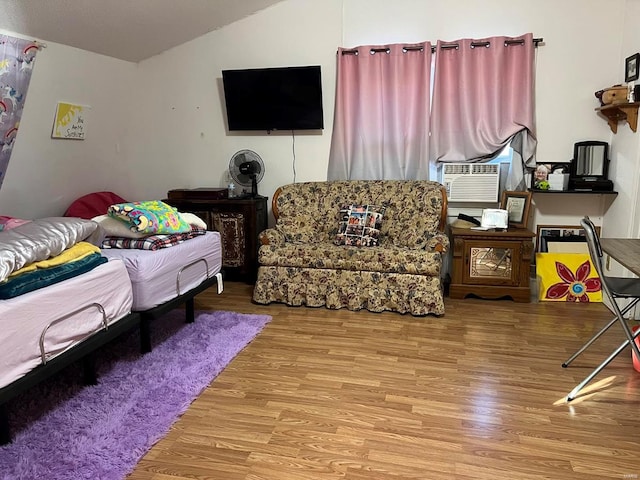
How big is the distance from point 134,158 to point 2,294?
11.3 feet

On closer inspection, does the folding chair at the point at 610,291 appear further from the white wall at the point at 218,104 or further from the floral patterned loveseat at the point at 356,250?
the white wall at the point at 218,104

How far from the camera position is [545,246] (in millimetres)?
4418

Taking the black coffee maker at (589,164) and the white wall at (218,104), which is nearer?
the black coffee maker at (589,164)

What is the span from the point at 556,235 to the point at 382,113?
1971 mm

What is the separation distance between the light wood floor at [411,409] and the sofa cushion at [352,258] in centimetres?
44

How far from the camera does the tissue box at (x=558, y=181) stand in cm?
417

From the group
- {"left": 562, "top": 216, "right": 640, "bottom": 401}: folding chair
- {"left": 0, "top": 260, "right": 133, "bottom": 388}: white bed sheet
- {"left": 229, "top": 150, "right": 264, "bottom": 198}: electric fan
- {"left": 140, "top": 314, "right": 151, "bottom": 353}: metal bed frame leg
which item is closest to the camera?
{"left": 0, "top": 260, "right": 133, "bottom": 388}: white bed sheet

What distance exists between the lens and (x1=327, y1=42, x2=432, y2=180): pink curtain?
435 centimetres

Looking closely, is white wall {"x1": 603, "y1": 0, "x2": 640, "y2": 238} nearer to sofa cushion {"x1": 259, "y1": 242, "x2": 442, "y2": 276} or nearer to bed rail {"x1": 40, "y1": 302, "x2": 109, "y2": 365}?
sofa cushion {"x1": 259, "y1": 242, "x2": 442, "y2": 276}

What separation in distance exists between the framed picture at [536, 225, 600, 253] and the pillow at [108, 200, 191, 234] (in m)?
3.20

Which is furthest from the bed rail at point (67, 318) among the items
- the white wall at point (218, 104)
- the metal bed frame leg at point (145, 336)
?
the white wall at point (218, 104)

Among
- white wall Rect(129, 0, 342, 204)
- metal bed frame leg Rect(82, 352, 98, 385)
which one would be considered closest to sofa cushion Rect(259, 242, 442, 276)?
white wall Rect(129, 0, 342, 204)

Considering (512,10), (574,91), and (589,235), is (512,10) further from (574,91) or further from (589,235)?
(589,235)

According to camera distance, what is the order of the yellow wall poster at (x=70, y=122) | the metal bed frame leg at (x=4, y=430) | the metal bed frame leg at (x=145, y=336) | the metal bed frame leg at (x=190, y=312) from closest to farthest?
1. the metal bed frame leg at (x=4, y=430)
2. the metal bed frame leg at (x=145, y=336)
3. the metal bed frame leg at (x=190, y=312)
4. the yellow wall poster at (x=70, y=122)
